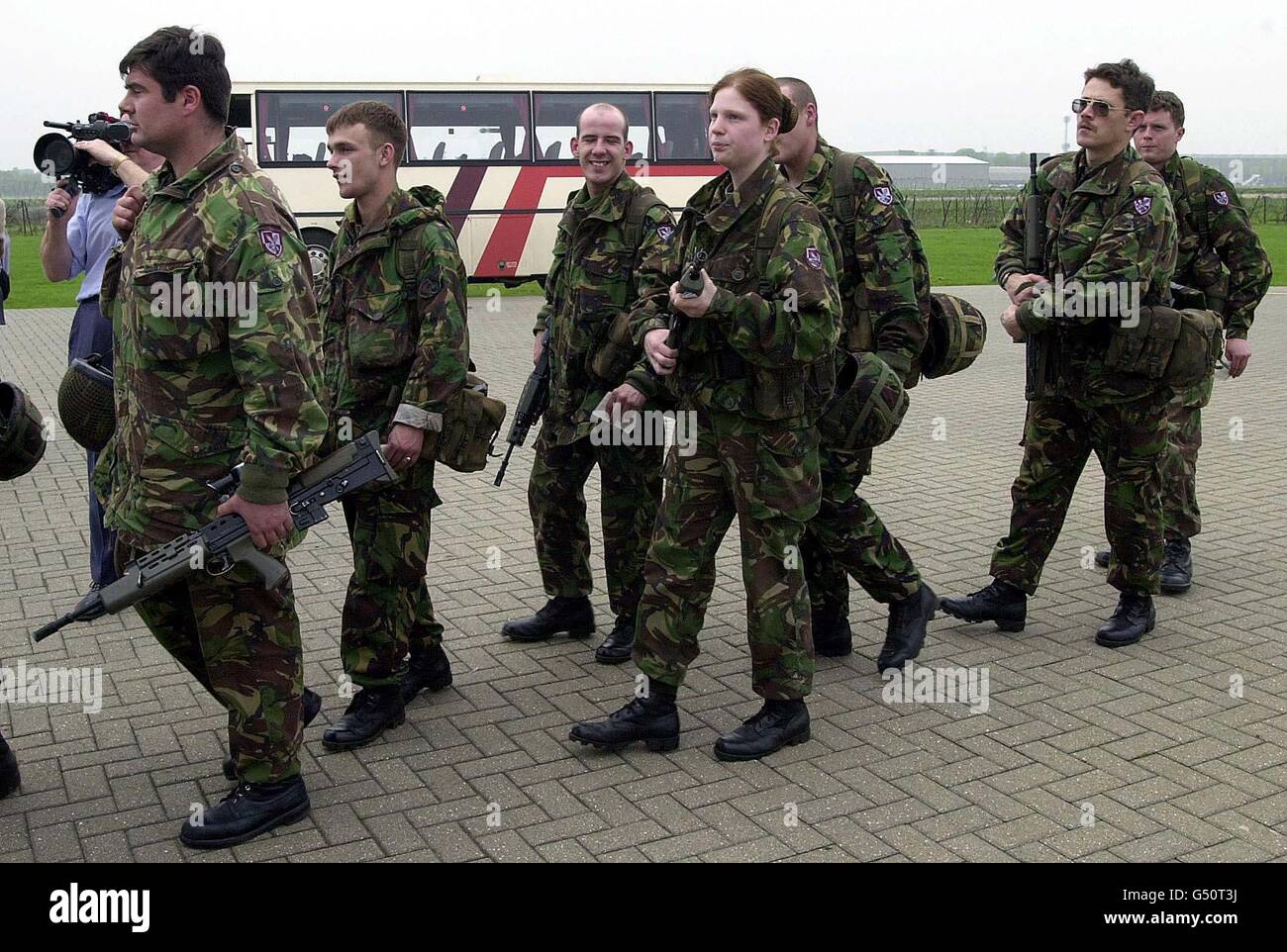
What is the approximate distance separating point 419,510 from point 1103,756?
229 cm

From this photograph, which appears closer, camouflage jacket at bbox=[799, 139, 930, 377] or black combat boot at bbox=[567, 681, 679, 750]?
black combat boot at bbox=[567, 681, 679, 750]

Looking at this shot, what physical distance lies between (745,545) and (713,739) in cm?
66

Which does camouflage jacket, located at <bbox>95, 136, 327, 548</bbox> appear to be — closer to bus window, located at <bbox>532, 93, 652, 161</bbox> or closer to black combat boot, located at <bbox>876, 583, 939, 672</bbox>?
black combat boot, located at <bbox>876, 583, 939, 672</bbox>

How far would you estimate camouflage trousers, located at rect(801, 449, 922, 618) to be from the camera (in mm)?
5012

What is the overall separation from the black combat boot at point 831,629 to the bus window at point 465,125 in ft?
55.4

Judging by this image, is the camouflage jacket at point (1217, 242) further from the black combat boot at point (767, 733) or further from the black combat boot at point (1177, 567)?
the black combat boot at point (767, 733)

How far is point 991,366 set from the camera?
14117 millimetres

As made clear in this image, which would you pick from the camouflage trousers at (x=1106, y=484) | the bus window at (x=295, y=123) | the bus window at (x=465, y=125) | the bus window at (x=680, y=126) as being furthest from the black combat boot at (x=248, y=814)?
the bus window at (x=680, y=126)

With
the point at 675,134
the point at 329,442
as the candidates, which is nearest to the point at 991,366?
the point at 675,134

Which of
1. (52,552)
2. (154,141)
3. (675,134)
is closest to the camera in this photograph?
(154,141)

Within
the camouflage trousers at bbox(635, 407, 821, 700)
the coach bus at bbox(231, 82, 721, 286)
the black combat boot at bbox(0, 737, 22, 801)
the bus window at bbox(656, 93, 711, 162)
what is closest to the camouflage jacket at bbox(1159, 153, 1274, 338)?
the camouflage trousers at bbox(635, 407, 821, 700)

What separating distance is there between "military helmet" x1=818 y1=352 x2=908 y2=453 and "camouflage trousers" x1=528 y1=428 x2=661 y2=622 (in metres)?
0.95
